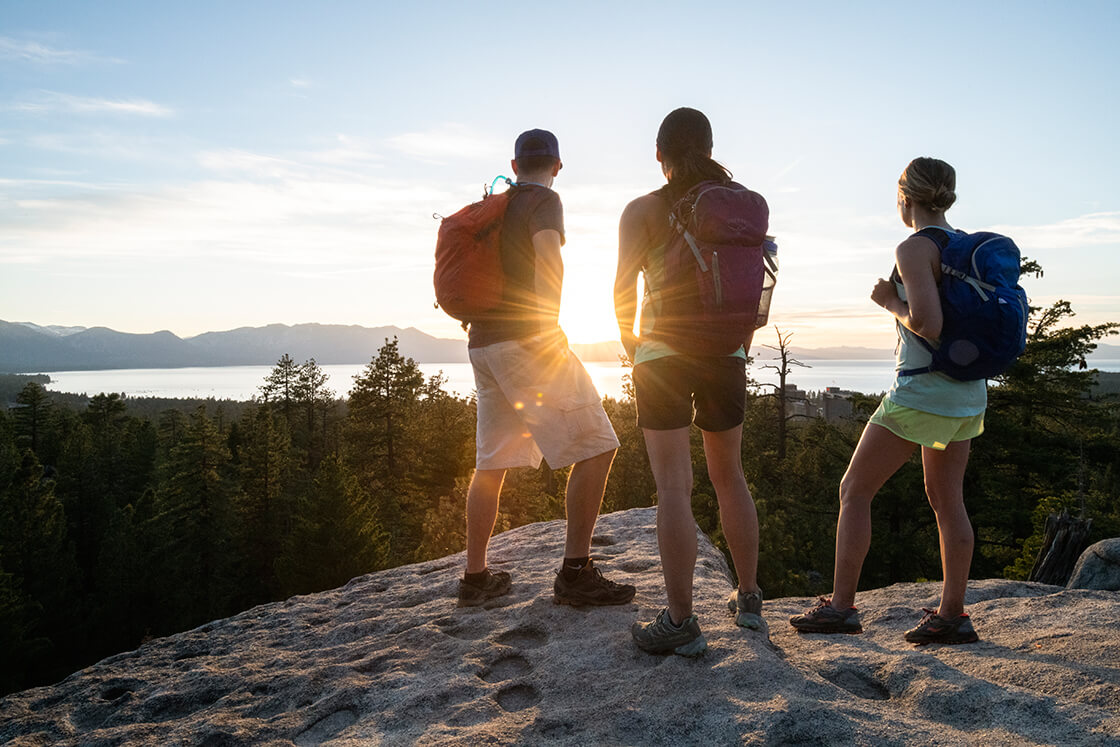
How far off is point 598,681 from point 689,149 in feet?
8.29

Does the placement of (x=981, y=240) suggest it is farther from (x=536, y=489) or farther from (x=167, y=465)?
(x=167, y=465)

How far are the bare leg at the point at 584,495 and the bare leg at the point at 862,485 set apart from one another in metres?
1.25

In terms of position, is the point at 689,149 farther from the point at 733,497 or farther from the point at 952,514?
the point at 952,514

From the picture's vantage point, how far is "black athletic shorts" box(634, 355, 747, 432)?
293 centimetres

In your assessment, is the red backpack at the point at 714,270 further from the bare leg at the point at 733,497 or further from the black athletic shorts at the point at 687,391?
the bare leg at the point at 733,497

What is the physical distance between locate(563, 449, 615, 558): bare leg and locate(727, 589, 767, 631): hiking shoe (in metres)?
0.90

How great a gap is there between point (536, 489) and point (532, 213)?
25359 mm

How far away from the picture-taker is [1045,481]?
1859 centimetres

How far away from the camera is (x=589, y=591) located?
12.5 ft

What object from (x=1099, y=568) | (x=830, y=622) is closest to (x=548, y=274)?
(x=830, y=622)

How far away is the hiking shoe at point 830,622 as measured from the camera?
11.4 ft

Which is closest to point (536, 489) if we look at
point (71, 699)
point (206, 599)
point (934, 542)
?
point (934, 542)

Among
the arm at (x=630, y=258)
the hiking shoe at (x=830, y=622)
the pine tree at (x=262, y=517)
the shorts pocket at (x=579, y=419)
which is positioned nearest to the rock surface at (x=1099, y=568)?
the hiking shoe at (x=830, y=622)

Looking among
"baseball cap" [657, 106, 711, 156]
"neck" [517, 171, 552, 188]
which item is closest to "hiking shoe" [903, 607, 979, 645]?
Result: "baseball cap" [657, 106, 711, 156]
